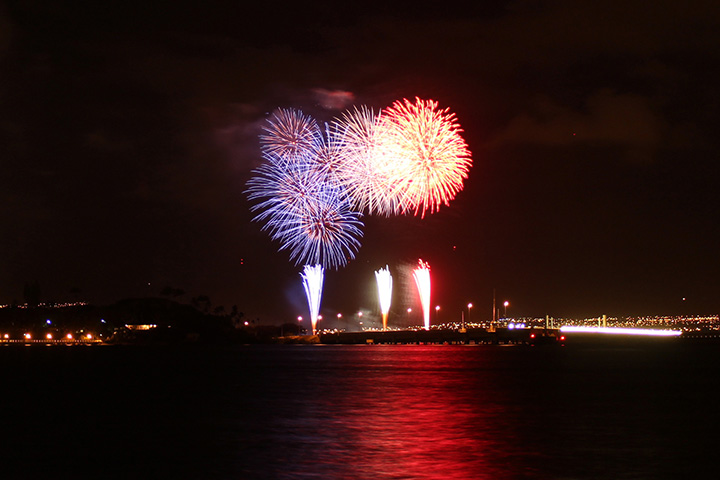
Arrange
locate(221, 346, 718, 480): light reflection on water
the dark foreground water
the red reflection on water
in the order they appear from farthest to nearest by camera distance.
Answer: the dark foreground water → locate(221, 346, 718, 480): light reflection on water → the red reflection on water

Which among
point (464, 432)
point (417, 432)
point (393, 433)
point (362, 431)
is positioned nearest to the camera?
point (393, 433)

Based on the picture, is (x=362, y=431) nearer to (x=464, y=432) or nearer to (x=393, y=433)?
(x=393, y=433)

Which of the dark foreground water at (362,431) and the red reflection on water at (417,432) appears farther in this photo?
the dark foreground water at (362,431)

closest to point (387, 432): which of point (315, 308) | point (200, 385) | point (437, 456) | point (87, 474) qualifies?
point (437, 456)

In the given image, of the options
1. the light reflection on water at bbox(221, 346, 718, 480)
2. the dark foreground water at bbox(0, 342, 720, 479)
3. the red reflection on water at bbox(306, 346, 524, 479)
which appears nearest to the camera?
the red reflection on water at bbox(306, 346, 524, 479)

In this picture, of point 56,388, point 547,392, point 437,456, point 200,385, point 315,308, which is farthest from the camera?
point 315,308

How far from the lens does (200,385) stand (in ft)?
212

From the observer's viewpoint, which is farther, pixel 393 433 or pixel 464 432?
pixel 464 432

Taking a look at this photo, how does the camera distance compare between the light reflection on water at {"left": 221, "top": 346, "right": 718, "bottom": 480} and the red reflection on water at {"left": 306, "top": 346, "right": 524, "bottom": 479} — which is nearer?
the red reflection on water at {"left": 306, "top": 346, "right": 524, "bottom": 479}

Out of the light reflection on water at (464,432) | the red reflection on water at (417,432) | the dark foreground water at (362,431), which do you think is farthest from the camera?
the dark foreground water at (362,431)

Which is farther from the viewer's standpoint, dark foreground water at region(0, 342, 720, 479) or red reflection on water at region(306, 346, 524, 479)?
dark foreground water at region(0, 342, 720, 479)

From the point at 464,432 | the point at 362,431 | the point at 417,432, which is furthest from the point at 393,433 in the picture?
the point at 464,432

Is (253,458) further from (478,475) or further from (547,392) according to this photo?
(547,392)

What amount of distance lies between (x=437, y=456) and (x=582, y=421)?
13972 millimetres
